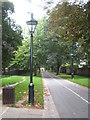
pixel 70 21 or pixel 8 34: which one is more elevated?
pixel 70 21

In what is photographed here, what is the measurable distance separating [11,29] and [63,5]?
8427 mm

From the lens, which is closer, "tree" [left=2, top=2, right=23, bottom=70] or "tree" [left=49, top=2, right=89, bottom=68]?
"tree" [left=49, top=2, right=89, bottom=68]

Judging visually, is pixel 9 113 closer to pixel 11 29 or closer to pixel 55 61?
pixel 11 29

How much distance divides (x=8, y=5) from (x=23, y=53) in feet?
87.6

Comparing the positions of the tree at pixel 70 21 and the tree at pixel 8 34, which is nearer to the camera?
the tree at pixel 70 21

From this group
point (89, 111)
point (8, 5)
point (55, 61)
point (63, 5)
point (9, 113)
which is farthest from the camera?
point (55, 61)

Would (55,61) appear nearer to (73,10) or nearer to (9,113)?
(73,10)

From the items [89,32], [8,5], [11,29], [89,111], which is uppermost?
[8,5]

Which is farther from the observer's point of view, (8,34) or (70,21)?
(8,34)

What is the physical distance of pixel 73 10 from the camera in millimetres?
13312

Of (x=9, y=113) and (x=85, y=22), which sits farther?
(x=85, y=22)

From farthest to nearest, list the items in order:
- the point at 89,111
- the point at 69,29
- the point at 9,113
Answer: the point at 69,29 → the point at 89,111 → the point at 9,113

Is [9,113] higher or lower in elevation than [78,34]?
lower

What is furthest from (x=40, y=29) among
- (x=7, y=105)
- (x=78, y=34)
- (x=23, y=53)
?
(x=7, y=105)
